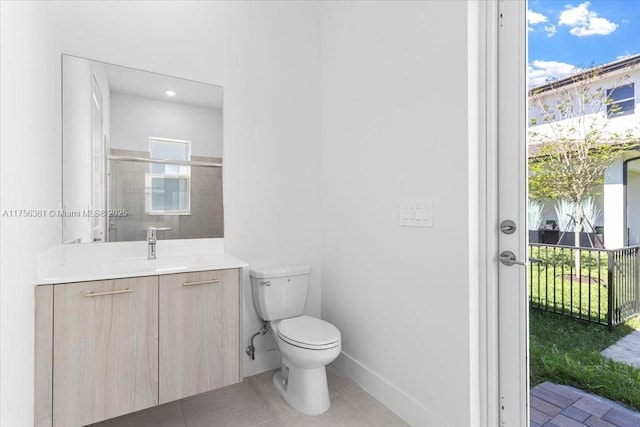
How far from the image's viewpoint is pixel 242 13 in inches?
90.5

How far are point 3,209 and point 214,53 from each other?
160cm

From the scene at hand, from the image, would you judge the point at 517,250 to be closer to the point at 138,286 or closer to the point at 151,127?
the point at 138,286

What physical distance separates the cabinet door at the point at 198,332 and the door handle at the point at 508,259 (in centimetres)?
133

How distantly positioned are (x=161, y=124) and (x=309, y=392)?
5.98 ft

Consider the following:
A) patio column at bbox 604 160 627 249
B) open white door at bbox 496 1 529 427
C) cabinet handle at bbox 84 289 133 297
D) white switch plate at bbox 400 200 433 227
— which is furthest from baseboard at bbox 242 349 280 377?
patio column at bbox 604 160 627 249

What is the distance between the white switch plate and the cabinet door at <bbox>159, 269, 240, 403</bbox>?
0.97m

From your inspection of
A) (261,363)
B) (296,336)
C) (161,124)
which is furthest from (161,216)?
(261,363)

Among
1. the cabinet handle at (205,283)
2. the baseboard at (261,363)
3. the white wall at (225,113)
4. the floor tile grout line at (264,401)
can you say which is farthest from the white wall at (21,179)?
the baseboard at (261,363)

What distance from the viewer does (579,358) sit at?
1400 mm

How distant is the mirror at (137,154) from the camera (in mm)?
1842

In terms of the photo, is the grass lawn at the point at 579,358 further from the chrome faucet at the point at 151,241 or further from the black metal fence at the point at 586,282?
the chrome faucet at the point at 151,241

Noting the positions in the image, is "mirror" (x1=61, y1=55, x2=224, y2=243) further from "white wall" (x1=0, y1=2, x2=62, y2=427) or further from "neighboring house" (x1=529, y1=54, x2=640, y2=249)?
"neighboring house" (x1=529, y1=54, x2=640, y2=249)

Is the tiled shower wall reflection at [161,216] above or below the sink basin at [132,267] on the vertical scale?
above

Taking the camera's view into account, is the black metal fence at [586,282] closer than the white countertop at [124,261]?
Yes
